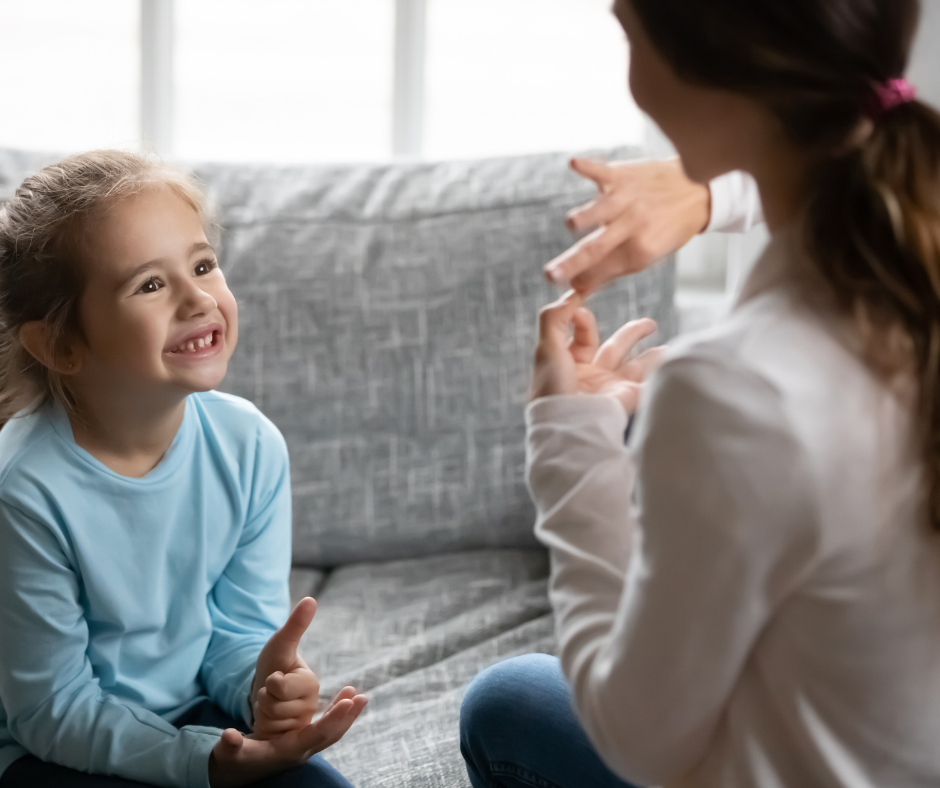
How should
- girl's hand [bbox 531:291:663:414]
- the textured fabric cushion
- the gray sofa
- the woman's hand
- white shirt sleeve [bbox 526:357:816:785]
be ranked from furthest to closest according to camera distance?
the gray sofa → the textured fabric cushion → the woman's hand → girl's hand [bbox 531:291:663:414] → white shirt sleeve [bbox 526:357:816:785]

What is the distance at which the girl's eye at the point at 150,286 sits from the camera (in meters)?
0.94

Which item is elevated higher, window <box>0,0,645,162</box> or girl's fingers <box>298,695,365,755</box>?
window <box>0,0,645,162</box>

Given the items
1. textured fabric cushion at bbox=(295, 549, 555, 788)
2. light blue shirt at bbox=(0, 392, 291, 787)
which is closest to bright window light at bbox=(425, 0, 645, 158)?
textured fabric cushion at bbox=(295, 549, 555, 788)

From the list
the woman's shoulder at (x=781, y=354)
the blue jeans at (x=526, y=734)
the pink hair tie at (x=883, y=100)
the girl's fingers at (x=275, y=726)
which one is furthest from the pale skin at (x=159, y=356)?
the pink hair tie at (x=883, y=100)

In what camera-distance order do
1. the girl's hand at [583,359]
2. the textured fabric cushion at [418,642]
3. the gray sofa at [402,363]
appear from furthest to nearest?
the gray sofa at [402,363]
the textured fabric cushion at [418,642]
the girl's hand at [583,359]

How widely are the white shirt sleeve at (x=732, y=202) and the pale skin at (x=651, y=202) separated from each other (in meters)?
0.02

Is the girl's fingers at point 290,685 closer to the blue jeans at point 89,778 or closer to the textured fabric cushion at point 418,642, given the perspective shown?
the blue jeans at point 89,778

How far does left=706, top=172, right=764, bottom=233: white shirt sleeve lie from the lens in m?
1.01

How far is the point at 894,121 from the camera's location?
0.55 metres

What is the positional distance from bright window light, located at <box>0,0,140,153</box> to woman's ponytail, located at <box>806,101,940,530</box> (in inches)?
80.1

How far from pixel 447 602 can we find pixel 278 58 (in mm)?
1403

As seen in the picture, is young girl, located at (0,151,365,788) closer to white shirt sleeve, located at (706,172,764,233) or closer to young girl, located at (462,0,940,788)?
young girl, located at (462,0,940,788)

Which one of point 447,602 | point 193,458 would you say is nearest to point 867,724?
point 193,458

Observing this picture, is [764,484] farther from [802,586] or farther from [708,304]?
[708,304]
